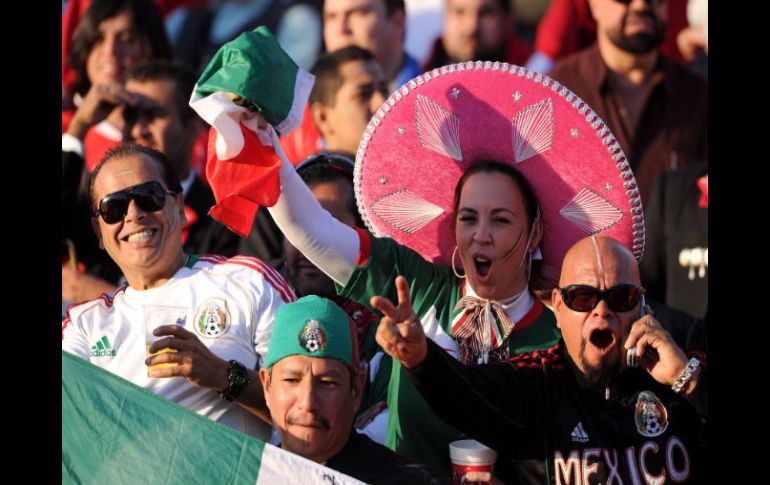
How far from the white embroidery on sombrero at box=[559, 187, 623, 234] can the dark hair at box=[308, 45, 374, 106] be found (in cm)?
251

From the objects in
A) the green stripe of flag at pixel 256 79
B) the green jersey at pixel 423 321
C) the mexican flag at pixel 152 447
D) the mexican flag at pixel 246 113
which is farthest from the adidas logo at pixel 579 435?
the green stripe of flag at pixel 256 79

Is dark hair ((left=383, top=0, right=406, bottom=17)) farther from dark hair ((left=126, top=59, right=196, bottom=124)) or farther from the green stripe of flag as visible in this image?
the green stripe of flag

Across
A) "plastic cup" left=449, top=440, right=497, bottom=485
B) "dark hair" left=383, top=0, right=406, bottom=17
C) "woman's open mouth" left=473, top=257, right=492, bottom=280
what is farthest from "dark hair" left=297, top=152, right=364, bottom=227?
"dark hair" left=383, top=0, right=406, bottom=17

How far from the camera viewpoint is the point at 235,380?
426 cm

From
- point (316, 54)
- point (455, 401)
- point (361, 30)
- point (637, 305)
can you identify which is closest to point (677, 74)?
point (361, 30)

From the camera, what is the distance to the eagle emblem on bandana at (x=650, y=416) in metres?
3.89

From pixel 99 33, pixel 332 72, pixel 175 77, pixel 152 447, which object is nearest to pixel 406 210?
pixel 152 447

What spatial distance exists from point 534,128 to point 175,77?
3029 millimetres

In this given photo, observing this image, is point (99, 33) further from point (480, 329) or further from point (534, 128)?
point (480, 329)

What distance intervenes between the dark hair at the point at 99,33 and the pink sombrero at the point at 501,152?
3.73m

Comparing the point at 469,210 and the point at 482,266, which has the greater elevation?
the point at 469,210

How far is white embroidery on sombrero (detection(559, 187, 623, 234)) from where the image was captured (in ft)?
14.8

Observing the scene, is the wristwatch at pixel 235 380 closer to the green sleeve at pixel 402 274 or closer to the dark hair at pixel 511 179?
the green sleeve at pixel 402 274

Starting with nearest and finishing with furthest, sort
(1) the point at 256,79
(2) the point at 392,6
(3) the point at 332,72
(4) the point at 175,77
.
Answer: (1) the point at 256,79
(3) the point at 332,72
(4) the point at 175,77
(2) the point at 392,6
